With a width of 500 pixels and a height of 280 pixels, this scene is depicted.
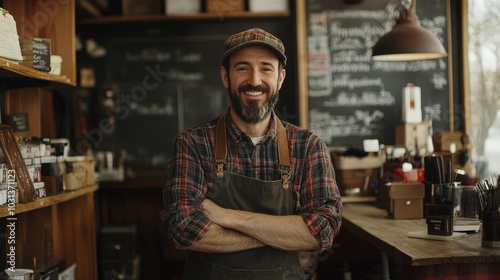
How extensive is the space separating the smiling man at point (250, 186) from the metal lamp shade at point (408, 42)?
5.11 ft

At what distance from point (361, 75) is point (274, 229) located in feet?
10.5

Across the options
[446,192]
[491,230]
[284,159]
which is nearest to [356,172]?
[446,192]

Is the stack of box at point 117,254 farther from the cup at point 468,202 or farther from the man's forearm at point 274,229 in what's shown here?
the man's forearm at point 274,229

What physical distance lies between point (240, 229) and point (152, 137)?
11.6ft

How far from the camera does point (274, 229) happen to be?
2404 mm

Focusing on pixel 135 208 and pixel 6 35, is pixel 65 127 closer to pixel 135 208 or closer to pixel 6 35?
pixel 135 208

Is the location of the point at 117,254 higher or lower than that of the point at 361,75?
lower

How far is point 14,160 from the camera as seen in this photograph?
263 centimetres

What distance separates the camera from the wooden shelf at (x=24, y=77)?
8.08ft

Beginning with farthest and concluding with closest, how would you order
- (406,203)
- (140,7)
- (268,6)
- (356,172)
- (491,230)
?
(140,7) → (268,6) → (356,172) → (406,203) → (491,230)

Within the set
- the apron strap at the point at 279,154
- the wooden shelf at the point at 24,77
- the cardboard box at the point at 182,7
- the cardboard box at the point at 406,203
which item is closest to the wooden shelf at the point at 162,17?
the cardboard box at the point at 182,7

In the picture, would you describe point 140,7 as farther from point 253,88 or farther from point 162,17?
point 253,88

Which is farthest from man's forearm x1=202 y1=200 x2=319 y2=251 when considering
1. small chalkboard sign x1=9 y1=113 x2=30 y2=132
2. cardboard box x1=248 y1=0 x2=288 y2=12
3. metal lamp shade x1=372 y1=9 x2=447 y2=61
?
cardboard box x1=248 y1=0 x2=288 y2=12

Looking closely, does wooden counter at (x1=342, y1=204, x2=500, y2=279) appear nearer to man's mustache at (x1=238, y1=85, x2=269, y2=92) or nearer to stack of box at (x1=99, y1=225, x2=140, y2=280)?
man's mustache at (x1=238, y1=85, x2=269, y2=92)
